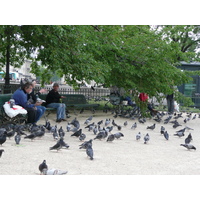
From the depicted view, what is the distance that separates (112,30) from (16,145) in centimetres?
736

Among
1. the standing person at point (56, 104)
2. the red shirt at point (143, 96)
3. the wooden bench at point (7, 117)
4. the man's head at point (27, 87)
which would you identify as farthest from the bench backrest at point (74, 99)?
the man's head at point (27, 87)

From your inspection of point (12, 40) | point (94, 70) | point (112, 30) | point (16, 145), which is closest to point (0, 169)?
point (16, 145)

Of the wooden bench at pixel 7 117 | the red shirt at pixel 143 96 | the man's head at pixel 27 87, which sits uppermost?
the man's head at pixel 27 87

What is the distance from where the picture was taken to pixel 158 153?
288 inches

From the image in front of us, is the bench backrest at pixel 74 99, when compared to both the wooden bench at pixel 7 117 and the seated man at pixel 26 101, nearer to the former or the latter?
the wooden bench at pixel 7 117

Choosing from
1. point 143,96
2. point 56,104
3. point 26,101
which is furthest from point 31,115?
point 143,96

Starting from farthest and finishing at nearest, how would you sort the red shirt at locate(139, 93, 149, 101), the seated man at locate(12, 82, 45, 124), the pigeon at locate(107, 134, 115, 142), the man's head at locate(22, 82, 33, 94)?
1. the red shirt at locate(139, 93, 149, 101)
2. the man's head at locate(22, 82, 33, 94)
3. the seated man at locate(12, 82, 45, 124)
4. the pigeon at locate(107, 134, 115, 142)

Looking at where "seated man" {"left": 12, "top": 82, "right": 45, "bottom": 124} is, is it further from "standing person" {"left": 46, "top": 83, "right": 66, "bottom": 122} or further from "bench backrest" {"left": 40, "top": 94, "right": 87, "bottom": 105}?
"bench backrest" {"left": 40, "top": 94, "right": 87, "bottom": 105}

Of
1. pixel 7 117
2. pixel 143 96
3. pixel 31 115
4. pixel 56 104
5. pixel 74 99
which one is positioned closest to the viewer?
pixel 31 115

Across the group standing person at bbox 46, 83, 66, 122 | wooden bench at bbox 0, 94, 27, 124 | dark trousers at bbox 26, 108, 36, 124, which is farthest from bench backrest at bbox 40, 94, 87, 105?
dark trousers at bbox 26, 108, 36, 124

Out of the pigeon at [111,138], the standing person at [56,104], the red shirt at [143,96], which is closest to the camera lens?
the pigeon at [111,138]

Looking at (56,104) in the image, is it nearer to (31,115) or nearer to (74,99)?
(31,115)

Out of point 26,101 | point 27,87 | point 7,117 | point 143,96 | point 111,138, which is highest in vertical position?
point 27,87
